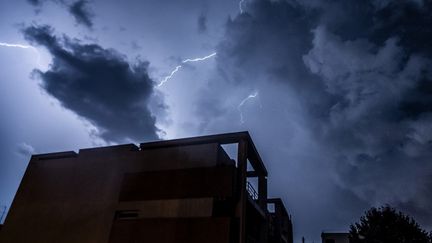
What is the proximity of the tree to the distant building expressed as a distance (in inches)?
566

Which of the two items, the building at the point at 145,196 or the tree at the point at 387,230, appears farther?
the tree at the point at 387,230

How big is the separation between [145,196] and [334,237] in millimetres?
37232

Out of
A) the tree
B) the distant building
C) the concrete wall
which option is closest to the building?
the concrete wall

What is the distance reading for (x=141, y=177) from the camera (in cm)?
1547

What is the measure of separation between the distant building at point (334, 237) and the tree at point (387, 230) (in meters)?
14.4

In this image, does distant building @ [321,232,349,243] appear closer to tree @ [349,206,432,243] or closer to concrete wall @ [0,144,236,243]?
tree @ [349,206,432,243]

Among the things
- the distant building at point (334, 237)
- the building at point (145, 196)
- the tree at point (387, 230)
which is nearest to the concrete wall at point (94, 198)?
the building at point (145, 196)

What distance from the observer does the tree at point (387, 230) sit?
24188 mm

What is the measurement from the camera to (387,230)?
25.6 metres

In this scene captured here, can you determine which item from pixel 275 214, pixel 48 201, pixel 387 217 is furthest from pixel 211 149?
pixel 387 217

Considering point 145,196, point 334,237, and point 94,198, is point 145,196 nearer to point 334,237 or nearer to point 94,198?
point 94,198

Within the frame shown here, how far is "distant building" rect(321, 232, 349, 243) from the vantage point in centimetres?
4092

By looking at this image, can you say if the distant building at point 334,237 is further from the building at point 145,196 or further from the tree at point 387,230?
the building at point 145,196

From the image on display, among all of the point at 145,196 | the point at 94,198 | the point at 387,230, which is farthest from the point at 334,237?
the point at 94,198
